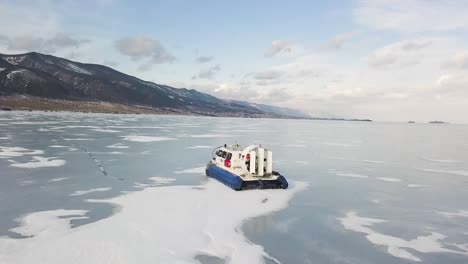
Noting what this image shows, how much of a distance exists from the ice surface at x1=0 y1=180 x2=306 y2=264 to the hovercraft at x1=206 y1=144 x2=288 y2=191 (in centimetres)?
279

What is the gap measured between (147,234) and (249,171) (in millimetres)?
10917

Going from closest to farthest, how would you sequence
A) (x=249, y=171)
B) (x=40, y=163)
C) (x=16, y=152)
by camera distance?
(x=249, y=171) < (x=40, y=163) < (x=16, y=152)

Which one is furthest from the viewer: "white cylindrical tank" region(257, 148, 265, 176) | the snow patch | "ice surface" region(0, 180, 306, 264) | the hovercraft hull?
the snow patch

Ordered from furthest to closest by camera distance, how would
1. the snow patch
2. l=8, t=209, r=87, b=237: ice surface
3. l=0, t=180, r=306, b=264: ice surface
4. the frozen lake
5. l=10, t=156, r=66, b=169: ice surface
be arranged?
1. the snow patch
2. l=10, t=156, r=66, b=169: ice surface
3. l=8, t=209, r=87, b=237: ice surface
4. the frozen lake
5. l=0, t=180, r=306, b=264: ice surface

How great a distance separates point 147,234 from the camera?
13602mm

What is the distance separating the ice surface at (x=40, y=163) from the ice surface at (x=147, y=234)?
11.6 meters

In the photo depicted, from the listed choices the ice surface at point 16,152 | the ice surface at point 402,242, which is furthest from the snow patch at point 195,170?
the ice surface at point 16,152

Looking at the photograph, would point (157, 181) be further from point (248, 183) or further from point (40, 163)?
point (40, 163)

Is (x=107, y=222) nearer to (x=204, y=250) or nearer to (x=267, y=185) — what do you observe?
(x=204, y=250)

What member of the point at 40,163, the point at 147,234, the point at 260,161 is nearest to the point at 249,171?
the point at 260,161

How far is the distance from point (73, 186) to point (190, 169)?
949 centimetres

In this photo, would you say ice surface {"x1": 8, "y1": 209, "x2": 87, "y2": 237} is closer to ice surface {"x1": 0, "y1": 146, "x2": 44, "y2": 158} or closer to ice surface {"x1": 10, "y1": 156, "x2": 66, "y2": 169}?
ice surface {"x1": 10, "y1": 156, "x2": 66, "y2": 169}

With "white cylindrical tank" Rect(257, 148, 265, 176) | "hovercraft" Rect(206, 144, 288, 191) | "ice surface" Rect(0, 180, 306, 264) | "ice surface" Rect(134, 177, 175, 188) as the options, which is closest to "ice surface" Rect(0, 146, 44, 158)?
"ice surface" Rect(134, 177, 175, 188)

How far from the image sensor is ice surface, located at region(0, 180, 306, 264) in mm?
11562
